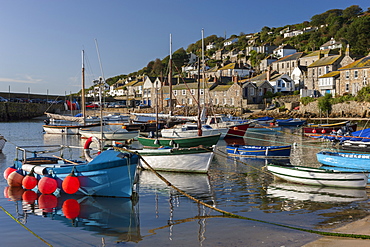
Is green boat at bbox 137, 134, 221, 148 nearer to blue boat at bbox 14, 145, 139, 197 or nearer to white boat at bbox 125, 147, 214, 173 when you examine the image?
white boat at bbox 125, 147, 214, 173

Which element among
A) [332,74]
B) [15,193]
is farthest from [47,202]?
[332,74]

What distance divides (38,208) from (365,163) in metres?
14.9

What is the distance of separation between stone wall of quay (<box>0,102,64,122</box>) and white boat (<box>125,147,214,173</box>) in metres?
80.5

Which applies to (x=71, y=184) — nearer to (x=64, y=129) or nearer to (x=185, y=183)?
(x=185, y=183)

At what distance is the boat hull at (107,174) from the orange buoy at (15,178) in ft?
8.83

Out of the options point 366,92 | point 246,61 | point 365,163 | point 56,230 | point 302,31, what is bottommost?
point 56,230

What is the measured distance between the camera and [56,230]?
11.5m

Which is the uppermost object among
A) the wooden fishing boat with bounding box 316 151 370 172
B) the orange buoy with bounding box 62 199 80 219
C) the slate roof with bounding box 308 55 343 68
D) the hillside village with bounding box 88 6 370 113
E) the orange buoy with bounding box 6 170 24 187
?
the slate roof with bounding box 308 55 343 68

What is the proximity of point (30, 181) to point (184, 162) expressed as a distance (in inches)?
304

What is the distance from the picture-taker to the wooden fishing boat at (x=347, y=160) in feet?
60.2

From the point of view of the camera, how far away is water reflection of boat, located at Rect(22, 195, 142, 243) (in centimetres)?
1136

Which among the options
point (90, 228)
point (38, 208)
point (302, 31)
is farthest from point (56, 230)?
point (302, 31)

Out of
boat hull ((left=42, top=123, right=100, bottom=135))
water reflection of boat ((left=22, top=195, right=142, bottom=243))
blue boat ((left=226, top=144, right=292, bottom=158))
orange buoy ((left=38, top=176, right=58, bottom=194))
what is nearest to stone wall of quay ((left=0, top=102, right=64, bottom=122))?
boat hull ((left=42, top=123, right=100, bottom=135))

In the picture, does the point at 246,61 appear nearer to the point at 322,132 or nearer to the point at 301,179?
the point at 322,132
